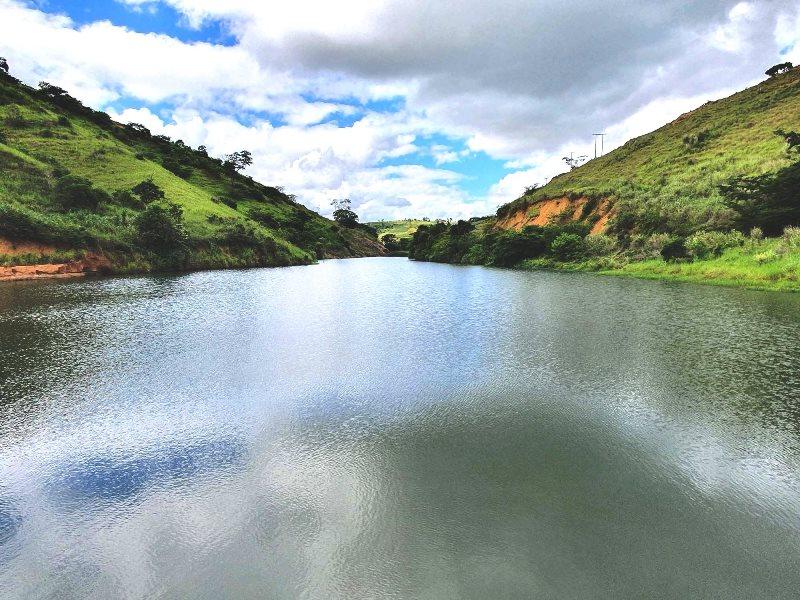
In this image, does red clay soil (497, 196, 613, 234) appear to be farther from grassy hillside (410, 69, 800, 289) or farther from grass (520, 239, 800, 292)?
grass (520, 239, 800, 292)

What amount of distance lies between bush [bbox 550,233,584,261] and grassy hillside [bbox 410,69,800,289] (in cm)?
18

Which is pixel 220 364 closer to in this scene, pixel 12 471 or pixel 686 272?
pixel 12 471

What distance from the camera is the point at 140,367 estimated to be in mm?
17234

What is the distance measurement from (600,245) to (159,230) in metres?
61.8

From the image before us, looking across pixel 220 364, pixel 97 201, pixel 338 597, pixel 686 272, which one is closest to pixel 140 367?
pixel 220 364

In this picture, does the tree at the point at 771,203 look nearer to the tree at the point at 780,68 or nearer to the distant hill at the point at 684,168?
the distant hill at the point at 684,168

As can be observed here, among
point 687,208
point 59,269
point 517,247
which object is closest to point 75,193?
point 59,269

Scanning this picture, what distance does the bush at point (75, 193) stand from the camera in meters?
62.4

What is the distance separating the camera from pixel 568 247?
210 ft

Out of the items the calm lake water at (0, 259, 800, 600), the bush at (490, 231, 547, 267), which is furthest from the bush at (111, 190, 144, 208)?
the bush at (490, 231, 547, 267)

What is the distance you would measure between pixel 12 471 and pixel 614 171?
3807 inches

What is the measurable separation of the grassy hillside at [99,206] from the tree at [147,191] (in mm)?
238

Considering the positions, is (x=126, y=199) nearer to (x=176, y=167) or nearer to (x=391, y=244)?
(x=176, y=167)

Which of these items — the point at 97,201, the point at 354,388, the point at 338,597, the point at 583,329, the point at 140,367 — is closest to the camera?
the point at 338,597
